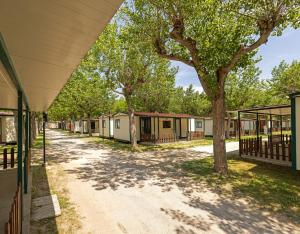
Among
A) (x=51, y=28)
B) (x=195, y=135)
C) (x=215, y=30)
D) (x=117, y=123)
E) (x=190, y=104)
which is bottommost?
(x=195, y=135)

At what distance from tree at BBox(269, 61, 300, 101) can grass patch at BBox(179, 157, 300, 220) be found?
29985mm

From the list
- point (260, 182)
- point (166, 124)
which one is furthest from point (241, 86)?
point (260, 182)

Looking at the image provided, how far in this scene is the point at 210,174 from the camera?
31.6 ft

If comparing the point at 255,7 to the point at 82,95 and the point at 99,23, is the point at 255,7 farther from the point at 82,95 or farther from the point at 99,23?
the point at 82,95

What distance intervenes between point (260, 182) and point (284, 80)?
3506 centimetres

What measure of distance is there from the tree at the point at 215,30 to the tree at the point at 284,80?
31.3 metres

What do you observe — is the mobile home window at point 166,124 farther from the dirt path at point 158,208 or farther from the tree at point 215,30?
the dirt path at point 158,208

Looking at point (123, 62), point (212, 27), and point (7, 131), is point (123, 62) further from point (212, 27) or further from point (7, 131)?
point (7, 131)

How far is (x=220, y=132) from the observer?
9.71 meters

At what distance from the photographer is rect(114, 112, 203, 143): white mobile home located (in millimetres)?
24578

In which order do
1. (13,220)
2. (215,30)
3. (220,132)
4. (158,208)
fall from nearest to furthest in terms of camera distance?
(13,220)
(158,208)
(215,30)
(220,132)

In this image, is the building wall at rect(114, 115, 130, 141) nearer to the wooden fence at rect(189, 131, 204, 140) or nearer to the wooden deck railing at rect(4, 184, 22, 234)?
the wooden fence at rect(189, 131, 204, 140)

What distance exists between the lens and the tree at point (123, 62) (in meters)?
17.0

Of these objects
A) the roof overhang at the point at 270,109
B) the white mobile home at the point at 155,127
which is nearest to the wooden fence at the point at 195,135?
the white mobile home at the point at 155,127
